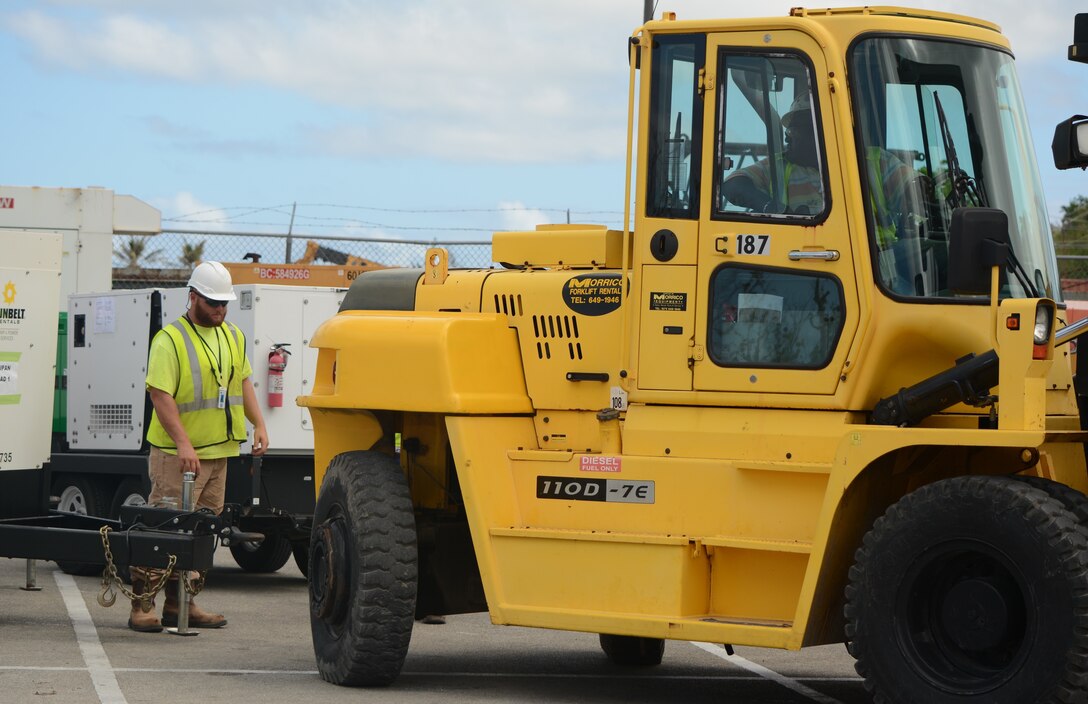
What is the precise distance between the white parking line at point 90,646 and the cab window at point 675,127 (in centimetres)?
327

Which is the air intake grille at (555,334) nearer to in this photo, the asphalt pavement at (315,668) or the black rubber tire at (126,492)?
the asphalt pavement at (315,668)

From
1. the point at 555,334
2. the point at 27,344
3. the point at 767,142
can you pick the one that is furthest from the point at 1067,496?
the point at 27,344

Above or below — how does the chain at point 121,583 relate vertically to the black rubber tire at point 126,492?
below

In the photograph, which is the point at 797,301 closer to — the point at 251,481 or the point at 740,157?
the point at 740,157

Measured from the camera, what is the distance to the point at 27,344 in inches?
421

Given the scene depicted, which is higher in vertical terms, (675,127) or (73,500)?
(675,127)

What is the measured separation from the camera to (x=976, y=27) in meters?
7.52

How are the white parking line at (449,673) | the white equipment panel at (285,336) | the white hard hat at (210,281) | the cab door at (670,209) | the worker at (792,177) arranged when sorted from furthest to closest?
the white equipment panel at (285,336), the white hard hat at (210,281), the white parking line at (449,673), the cab door at (670,209), the worker at (792,177)

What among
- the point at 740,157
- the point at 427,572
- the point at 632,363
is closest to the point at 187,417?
the point at 427,572

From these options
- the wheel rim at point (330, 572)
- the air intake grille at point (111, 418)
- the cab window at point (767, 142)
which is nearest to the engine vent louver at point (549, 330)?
the cab window at point (767, 142)

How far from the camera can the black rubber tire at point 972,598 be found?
6.24m

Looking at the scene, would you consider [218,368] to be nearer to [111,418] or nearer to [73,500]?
[111,418]

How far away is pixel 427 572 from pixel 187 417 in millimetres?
2281

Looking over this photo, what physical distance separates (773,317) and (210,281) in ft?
13.8
